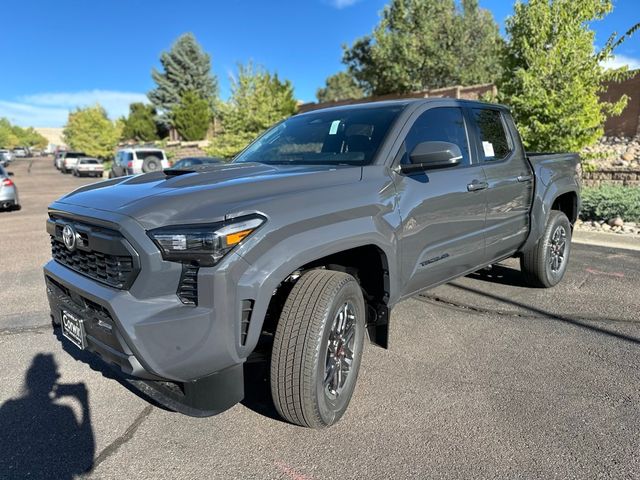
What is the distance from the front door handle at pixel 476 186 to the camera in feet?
11.8

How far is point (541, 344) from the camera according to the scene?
3.75m

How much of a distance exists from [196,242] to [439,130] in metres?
2.28

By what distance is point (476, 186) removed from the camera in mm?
3658

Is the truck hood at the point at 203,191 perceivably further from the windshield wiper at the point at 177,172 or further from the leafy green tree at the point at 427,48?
the leafy green tree at the point at 427,48

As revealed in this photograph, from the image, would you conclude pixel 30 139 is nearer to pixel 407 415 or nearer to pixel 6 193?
pixel 6 193

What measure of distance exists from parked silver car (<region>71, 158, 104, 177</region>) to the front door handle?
32.4 metres

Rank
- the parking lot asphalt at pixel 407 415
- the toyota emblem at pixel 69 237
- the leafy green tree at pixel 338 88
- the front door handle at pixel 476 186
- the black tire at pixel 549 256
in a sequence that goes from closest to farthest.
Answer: the parking lot asphalt at pixel 407 415
the toyota emblem at pixel 69 237
the front door handle at pixel 476 186
the black tire at pixel 549 256
the leafy green tree at pixel 338 88

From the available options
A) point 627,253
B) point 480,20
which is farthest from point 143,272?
point 480,20

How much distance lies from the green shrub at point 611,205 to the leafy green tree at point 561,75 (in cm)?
116

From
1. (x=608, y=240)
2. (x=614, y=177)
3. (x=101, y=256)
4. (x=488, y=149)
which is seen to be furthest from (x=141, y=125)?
(x=101, y=256)

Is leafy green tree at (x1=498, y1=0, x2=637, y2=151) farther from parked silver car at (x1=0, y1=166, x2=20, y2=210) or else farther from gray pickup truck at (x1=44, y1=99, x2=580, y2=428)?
parked silver car at (x1=0, y1=166, x2=20, y2=210)

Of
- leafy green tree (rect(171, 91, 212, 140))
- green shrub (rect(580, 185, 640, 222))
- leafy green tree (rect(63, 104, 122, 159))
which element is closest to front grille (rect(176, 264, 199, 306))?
green shrub (rect(580, 185, 640, 222))

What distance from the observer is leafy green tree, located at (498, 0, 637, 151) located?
926cm

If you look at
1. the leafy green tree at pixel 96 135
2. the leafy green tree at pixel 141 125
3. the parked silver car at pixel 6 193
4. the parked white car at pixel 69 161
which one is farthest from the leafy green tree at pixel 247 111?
the leafy green tree at pixel 141 125
